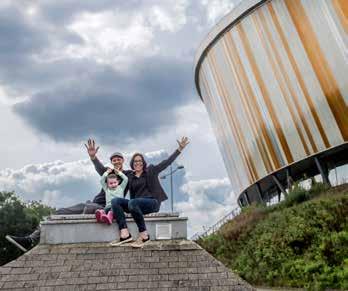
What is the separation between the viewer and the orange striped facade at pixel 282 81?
2248 centimetres

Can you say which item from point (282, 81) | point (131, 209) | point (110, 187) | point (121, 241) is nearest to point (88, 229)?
point (121, 241)

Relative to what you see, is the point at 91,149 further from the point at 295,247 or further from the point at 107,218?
the point at 295,247

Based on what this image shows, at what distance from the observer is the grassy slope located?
13.8 m

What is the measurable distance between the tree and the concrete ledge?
26168 millimetres

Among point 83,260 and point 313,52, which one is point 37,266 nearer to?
point 83,260

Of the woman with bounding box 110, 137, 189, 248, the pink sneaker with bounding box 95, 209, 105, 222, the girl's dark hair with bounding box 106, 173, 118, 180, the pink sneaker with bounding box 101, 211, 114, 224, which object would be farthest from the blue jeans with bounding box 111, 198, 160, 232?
the girl's dark hair with bounding box 106, 173, 118, 180

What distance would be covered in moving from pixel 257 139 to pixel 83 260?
21.4 m

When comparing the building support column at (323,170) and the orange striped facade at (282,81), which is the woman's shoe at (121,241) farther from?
the building support column at (323,170)

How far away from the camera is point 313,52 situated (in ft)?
76.1

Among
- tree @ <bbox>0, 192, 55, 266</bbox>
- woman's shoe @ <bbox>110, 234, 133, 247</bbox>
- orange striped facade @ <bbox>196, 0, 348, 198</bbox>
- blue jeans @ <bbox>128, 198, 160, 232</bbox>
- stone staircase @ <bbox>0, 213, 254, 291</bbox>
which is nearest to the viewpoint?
stone staircase @ <bbox>0, 213, 254, 291</bbox>

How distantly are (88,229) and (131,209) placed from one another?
0.91 m

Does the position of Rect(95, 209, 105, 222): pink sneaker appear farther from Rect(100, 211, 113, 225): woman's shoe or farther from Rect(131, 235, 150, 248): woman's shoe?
Rect(131, 235, 150, 248): woman's shoe

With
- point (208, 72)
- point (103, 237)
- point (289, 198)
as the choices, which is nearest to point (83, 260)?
point (103, 237)

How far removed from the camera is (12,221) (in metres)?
32.7
